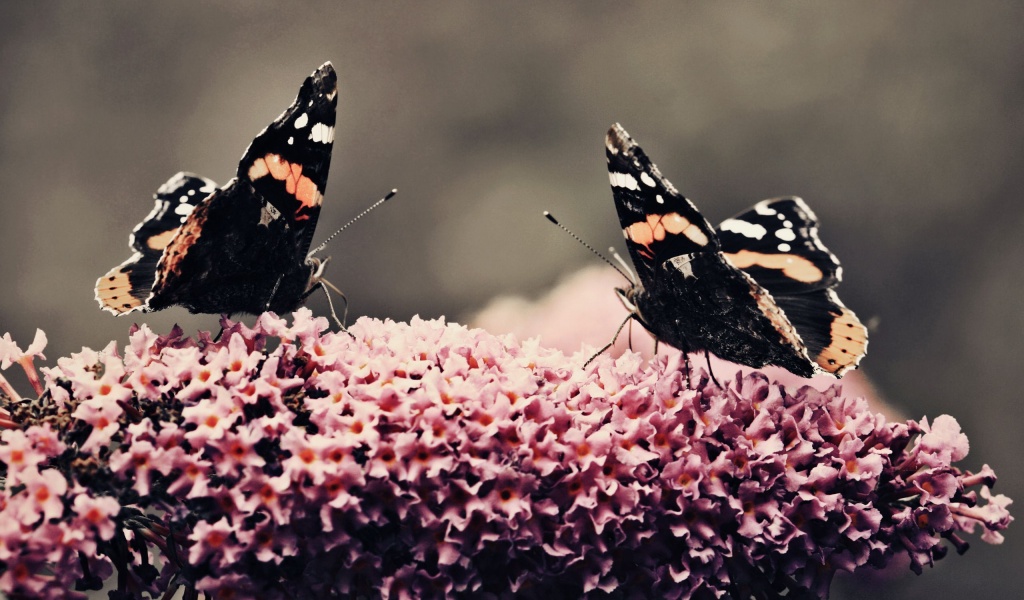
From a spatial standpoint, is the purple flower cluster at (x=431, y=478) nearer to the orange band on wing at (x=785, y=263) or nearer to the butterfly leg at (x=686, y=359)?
the butterfly leg at (x=686, y=359)

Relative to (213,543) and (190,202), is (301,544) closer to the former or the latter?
(213,543)

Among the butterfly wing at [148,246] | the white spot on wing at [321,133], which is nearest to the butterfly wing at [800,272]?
the white spot on wing at [321,133]

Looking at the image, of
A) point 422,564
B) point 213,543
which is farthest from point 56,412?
point 422,564

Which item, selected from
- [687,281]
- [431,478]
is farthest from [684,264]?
[431,478]

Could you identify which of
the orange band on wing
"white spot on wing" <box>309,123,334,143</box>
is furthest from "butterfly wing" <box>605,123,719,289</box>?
"white spot on wing" <box>309,123,334,143</box>

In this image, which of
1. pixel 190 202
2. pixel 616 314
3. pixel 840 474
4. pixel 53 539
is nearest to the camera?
pixel 53 539
